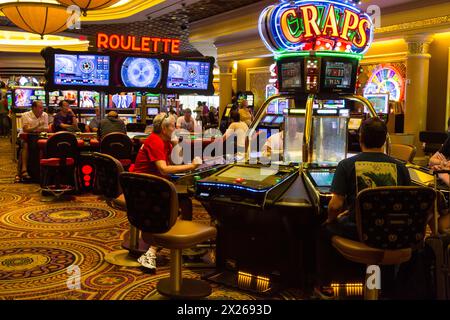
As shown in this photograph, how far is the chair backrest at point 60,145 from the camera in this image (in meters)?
6.50

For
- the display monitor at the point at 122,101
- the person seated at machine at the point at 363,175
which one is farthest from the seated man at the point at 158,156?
the display monitor at the point at 122,101

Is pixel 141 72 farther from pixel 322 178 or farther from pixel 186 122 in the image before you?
pixel 322 178

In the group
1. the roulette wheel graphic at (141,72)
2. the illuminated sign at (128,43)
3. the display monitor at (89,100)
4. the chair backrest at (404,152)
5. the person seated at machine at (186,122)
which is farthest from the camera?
the display monitor at (89,100)

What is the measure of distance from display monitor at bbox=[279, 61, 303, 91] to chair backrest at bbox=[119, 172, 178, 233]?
144 centimetres

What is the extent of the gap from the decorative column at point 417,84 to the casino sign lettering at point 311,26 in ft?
18.4

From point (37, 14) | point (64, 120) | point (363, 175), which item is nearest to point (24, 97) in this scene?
point (64, 120)

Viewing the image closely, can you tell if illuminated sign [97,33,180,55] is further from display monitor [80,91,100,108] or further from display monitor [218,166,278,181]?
display monitor [218,166,278,181]

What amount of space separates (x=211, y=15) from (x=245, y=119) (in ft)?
14.9

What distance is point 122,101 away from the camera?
11859mm

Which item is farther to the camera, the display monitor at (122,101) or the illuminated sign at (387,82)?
the display monitor at (122,101)

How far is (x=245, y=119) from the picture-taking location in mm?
8961

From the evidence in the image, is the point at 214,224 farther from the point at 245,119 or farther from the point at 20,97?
the point at 20,97

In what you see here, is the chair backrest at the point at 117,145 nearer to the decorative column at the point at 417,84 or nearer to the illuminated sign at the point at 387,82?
the decorative column at the point at 417,84

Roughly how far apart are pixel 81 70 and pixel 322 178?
4.97 metres
